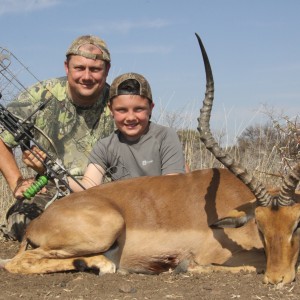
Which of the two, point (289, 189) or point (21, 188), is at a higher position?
point (289, 189)

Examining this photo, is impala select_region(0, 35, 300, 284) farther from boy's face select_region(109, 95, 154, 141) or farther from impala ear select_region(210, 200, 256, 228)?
boy's face select_region(109, 95, 154, 141)

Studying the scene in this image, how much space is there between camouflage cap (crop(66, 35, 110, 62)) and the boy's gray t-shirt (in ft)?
4.46

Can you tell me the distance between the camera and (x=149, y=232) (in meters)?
6.48

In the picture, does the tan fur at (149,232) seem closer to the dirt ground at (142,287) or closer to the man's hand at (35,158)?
the dirt ground at (142,287)

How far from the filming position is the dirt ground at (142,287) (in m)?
5.14

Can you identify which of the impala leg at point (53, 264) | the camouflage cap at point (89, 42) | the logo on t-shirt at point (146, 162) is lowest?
the impala leg at point (53, 264)

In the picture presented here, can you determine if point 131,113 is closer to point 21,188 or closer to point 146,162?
point 146,162

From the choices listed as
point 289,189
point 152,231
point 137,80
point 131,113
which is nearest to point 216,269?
point 152,231

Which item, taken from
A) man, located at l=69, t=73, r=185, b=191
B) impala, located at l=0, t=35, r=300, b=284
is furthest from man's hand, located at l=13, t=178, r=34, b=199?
impala, located at l=0, t=35, r=300, b=284

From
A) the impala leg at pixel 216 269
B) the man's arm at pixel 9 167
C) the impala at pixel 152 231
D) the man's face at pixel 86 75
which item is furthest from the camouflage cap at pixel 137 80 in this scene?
the impala leg at pixel 216 269

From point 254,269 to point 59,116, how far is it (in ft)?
Answer: 12.8

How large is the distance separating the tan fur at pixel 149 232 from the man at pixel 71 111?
6.57 ft

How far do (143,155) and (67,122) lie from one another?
166cm

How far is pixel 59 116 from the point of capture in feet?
28.6
